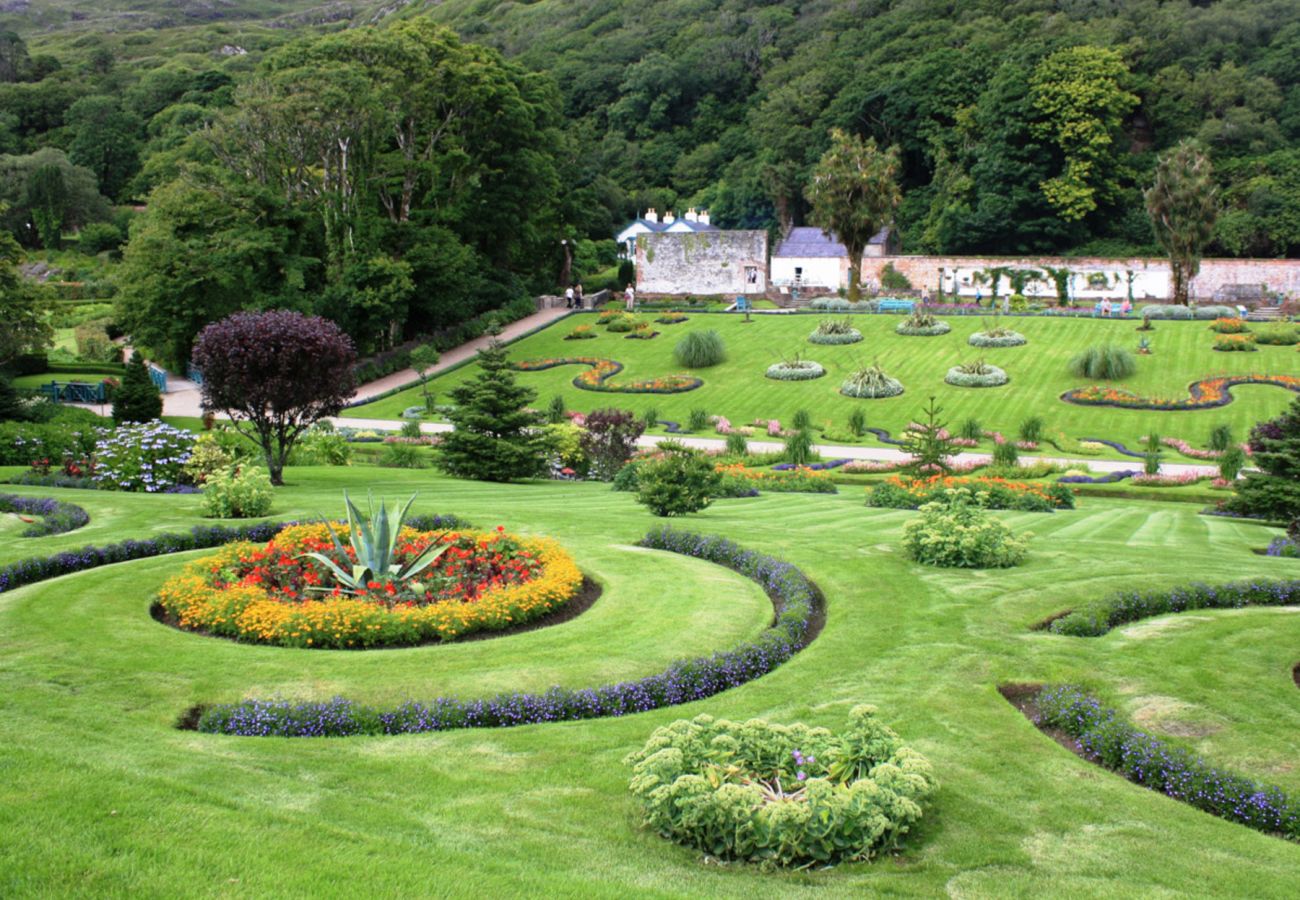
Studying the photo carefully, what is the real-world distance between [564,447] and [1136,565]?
1495cm

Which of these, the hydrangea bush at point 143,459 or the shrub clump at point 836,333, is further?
the shrub clump at point 836,333

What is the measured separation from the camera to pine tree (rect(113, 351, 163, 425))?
93.8ft

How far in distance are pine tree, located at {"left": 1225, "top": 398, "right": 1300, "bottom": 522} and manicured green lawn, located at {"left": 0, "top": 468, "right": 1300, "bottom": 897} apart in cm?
498

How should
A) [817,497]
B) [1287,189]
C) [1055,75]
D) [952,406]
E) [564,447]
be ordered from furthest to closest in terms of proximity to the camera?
1. [1055,75]
2. [1287,189]
3. [952,406]
4. [564,447]
5. [817,497]

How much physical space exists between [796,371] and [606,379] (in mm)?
7429

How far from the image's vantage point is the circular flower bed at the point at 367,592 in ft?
32.6

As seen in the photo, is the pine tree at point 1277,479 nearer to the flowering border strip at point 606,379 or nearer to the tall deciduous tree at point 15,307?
the flowering border strip at point 606,379

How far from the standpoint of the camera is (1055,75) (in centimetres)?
6662

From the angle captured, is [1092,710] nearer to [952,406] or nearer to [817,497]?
[817,497]

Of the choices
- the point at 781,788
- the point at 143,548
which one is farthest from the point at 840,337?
the point at 781,788

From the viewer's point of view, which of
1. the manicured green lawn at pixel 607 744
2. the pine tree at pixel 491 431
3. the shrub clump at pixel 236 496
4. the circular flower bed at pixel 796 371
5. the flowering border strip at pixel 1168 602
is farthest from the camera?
the circular flower bed at pixel 796 371

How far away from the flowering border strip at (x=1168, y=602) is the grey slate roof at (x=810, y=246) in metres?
51.9

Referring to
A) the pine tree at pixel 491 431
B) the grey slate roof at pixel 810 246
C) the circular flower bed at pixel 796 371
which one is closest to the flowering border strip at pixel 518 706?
the pine tree at pixel 491 431

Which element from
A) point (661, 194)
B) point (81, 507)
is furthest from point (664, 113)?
point (81, 507)
